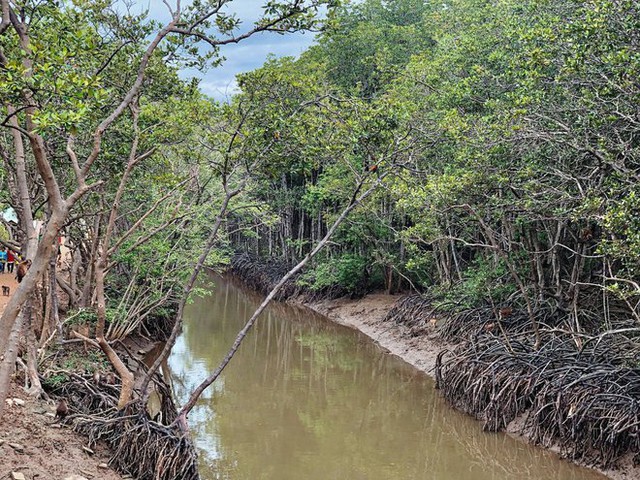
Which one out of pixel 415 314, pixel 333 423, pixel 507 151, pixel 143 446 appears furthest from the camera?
pixel 415 314

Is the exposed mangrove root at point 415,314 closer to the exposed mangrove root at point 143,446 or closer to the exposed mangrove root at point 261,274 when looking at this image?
the exposed mangrove root at point 261,274

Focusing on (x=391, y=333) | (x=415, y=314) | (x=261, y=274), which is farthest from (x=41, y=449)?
(x=261, y=274)

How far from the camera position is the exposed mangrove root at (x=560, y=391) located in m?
7.53

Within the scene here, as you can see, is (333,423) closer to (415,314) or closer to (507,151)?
(507,151)

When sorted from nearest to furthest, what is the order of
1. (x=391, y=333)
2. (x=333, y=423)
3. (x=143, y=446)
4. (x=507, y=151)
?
(x=143, y=446) → (x=507, y=151) → (x=333, y=423) → (x=391, y=333)

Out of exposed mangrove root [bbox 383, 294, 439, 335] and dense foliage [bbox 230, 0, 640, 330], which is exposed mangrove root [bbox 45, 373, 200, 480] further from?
exposed mangrove root [bbox 383, 294, 439, 335]

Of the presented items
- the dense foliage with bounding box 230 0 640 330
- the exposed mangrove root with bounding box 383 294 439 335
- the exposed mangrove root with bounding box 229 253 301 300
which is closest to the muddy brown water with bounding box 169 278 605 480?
the exposed mangrove root with bounding box 383 294 439 335

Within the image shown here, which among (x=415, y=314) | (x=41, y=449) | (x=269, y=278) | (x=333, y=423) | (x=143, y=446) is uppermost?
(x=41, y=449)

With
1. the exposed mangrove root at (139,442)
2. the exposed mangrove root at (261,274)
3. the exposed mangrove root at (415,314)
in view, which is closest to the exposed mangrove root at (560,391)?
the exposed mangrove root at (415,314)

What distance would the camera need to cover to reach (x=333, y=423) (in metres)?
10.3

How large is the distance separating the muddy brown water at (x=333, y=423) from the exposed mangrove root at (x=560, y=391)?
0.30m

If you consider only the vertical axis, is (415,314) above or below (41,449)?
below

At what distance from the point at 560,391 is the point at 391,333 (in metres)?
8.06

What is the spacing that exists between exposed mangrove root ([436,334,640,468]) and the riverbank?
0.18 m
